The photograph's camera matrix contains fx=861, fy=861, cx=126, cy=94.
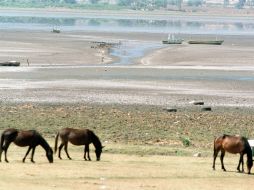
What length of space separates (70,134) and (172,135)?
8896 mm

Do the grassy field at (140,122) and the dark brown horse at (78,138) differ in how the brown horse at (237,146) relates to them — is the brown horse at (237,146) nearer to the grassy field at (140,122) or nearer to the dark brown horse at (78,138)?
the dark brown horse at (78,138)

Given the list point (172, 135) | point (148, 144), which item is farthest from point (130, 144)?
point (172, 135)

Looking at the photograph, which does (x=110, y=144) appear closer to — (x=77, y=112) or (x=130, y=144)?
(x=130, y=144)

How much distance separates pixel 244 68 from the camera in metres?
68.2

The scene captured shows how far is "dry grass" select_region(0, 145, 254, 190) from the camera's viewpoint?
20547 millimetres

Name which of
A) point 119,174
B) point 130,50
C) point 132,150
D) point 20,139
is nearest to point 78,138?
point 20,139

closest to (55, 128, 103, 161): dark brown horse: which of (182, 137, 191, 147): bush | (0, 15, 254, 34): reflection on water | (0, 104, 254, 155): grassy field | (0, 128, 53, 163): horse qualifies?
(0, 128, 53, 163): horse

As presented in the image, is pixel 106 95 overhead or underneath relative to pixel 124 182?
underneath

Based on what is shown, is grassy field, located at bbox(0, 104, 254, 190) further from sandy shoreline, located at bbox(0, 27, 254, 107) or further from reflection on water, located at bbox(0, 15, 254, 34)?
reflection on water, located at bbox(0, 15, 254, 34)

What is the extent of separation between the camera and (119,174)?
73.5 feet

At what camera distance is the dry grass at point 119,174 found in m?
20.5

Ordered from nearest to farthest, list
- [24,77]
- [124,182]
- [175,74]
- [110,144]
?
[124,182] → [110,144] → [24,77] → [175,74]

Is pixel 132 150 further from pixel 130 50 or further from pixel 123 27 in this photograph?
pixel 123 27

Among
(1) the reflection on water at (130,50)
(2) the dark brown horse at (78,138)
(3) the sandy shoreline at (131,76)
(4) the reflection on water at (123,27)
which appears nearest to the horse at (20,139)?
(2) the dark brown horse at (78,138)
